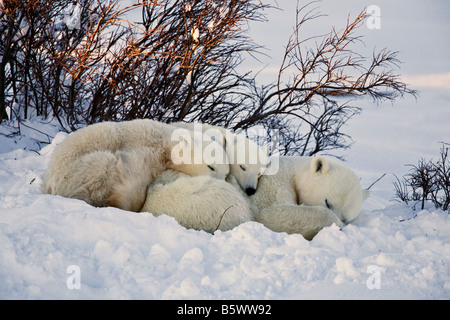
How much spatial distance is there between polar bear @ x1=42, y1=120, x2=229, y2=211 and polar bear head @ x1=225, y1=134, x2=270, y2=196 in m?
0.19

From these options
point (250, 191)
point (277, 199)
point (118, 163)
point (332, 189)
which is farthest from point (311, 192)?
point (118, 163)

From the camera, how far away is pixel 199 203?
309 cm

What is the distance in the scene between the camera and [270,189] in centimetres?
381

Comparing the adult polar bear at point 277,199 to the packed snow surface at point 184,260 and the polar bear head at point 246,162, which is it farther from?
the packed snow surface at point 184,260

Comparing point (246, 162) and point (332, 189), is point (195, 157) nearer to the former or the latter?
point (246, 162)

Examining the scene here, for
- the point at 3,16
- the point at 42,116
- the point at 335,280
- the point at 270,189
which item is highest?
the point at 3,16

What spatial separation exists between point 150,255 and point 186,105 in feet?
12.9

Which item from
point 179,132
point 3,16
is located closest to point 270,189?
point 179,132

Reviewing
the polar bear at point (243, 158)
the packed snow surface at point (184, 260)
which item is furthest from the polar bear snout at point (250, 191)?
the packed snow surface at point (184, 260)

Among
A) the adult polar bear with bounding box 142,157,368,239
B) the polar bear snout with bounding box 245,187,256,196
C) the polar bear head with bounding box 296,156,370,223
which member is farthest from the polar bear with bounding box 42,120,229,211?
the polar bear head with bounding box 296,156,370,223

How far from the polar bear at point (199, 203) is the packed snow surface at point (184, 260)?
0.72 ft

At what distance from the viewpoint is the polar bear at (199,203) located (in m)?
3.08

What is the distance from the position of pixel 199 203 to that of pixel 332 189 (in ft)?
4.36

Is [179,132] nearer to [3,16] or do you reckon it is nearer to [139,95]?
[139,95]
